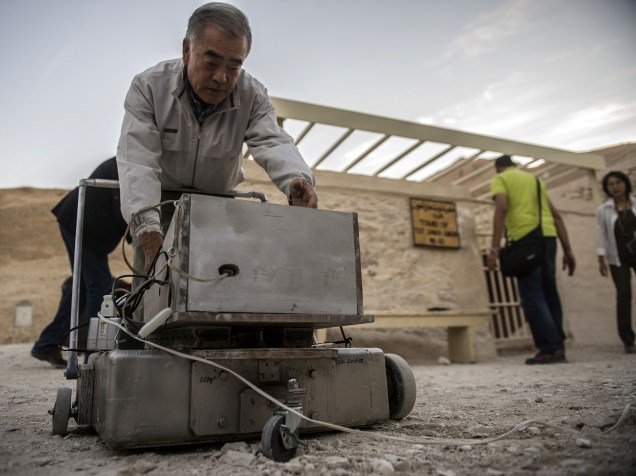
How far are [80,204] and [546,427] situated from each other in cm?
197

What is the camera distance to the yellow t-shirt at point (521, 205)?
4285 mm

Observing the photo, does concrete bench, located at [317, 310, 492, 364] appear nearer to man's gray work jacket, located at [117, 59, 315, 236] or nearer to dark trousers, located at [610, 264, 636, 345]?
dark trousers, located at [610, 264, 636, 345]

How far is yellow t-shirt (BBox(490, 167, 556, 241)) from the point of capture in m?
4.29

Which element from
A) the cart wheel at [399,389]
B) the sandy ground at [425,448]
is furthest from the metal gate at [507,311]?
the cart wheel at [399,389]

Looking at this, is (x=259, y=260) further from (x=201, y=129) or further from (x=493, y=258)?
(x=493, y=258)

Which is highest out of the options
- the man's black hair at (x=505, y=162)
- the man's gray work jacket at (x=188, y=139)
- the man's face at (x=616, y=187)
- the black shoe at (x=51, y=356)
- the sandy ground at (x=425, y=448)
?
the man's black hair at (x=505, y=162)

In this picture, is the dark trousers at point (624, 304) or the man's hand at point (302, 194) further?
the dark trousers at point (624, 304)

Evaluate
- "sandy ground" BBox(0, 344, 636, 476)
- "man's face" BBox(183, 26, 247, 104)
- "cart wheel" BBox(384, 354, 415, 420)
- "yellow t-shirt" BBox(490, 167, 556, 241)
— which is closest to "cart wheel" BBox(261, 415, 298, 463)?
"sandy ground" BBox(0, 344, 636, 476)

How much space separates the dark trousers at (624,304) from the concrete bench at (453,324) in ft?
4.08

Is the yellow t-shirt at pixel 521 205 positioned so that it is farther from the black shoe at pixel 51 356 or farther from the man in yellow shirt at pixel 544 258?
the black shoe at pixel 51 356

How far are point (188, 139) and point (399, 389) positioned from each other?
1294mm

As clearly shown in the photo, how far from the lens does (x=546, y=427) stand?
5.05 feet

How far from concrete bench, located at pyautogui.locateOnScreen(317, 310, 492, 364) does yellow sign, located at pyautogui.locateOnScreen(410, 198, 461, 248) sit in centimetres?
128

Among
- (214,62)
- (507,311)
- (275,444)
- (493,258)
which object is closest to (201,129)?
(214,62)
